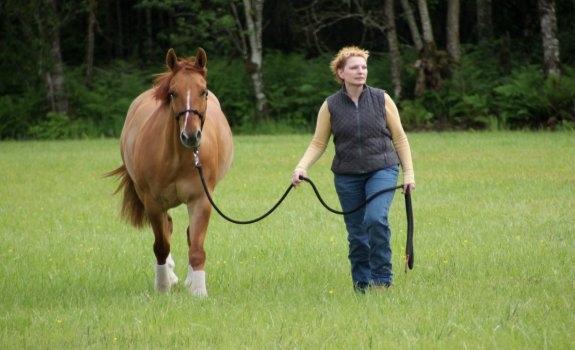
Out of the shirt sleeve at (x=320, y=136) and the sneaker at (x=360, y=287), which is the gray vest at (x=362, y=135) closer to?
the shirt sleeve at (x=320, y=136)

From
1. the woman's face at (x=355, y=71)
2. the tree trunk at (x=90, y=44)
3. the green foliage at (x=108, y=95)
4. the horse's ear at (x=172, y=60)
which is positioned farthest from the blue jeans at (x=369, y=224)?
the tree trunk at (x=90, y=44)

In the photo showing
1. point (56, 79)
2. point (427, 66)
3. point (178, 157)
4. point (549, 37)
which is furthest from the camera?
point (56, 79)

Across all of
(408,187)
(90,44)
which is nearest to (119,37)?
(90,44)

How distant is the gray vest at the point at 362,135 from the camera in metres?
9.28

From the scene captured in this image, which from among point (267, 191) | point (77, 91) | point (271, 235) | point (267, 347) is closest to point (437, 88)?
point (77, 91)

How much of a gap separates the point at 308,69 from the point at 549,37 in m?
8.49

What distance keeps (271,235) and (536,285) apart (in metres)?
4.77

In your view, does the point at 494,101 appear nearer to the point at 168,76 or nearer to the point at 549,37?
the point at 549,37

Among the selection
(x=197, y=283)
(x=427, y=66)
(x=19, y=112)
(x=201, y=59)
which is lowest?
(x=19, y=112)

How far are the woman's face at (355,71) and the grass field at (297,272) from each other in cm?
168

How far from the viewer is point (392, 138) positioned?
9.45 meters

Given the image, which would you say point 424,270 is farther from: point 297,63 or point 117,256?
point 297,63

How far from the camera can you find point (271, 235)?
13516 millimetres

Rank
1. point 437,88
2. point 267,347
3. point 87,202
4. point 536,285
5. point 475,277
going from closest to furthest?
1. point 267,347
2. point 536,285
3. point 475,277
4. point 87,202
5. point 437,88
